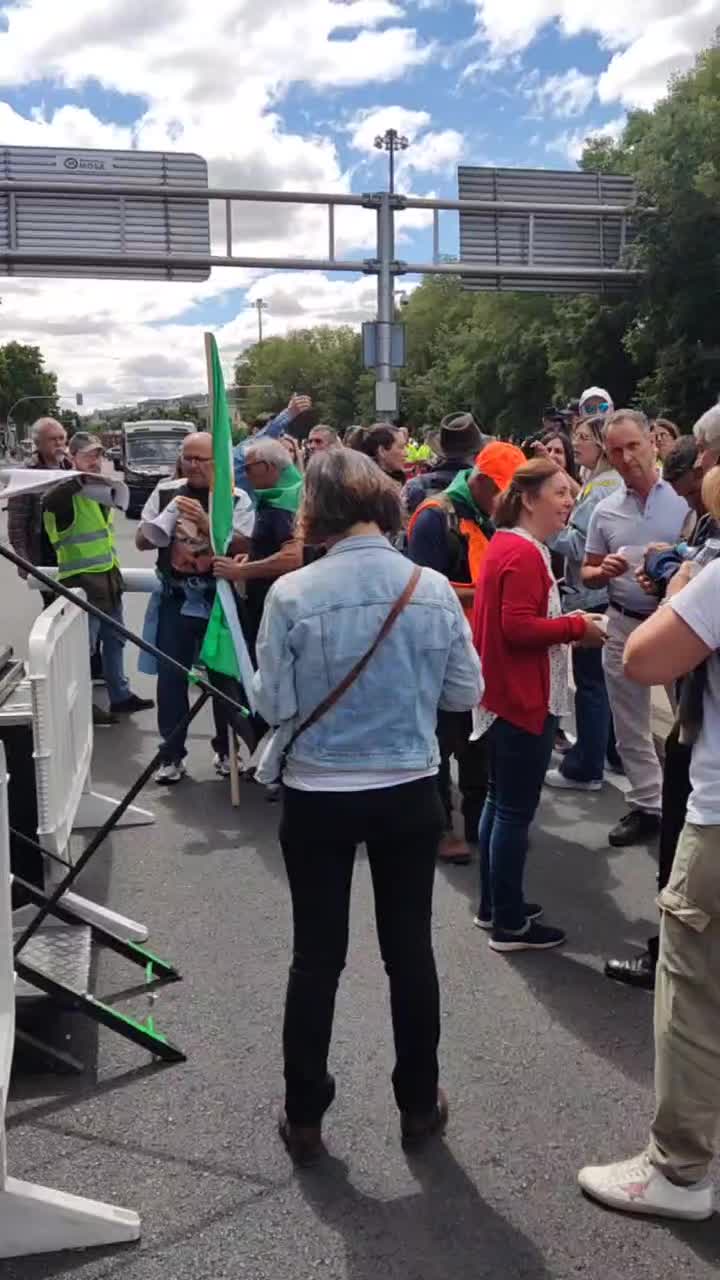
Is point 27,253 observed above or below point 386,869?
above

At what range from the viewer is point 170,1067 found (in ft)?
11.1

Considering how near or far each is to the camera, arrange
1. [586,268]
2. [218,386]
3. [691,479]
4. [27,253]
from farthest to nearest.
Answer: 1. [586,268]
2. [27,253]
3. [691,479]
4. [218,386]

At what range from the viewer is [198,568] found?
5992 millimetres

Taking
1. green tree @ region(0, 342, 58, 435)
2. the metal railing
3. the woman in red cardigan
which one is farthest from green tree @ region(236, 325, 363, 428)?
the woman in red cardigan

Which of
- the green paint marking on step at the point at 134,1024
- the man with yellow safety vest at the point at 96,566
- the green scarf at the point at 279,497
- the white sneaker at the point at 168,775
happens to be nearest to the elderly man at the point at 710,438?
Result: the green paint marking on step at the point at 134,1024

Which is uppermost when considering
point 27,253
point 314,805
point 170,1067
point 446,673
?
point 27,253

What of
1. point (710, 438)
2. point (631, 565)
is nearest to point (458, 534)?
point (631, 565)

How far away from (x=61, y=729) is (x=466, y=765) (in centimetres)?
190

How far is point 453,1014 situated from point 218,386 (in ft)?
9.26

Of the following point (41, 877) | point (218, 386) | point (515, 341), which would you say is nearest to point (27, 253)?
point (218, 386)

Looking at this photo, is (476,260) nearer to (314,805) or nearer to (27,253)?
(27,253)

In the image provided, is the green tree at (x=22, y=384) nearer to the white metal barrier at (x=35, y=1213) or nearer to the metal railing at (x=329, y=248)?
the metal railing at (x=329, y=248)

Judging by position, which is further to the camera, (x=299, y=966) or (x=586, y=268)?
(x=586, y=268)

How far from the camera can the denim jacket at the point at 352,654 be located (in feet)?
9.09
